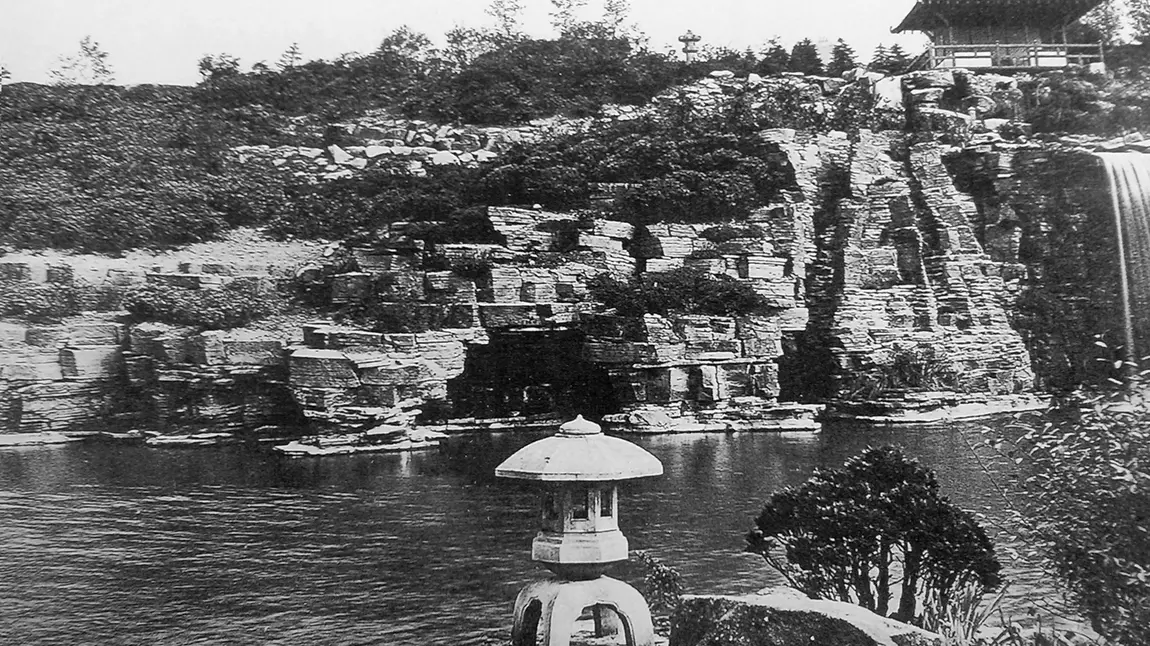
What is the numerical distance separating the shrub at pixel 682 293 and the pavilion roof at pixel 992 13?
2264 mm

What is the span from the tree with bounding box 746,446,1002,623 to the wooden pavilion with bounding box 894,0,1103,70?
3583 mm

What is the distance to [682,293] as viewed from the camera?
24.2 ft

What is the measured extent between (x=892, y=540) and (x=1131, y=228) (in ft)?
10.5

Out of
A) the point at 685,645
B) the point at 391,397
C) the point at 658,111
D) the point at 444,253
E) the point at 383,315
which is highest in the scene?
the point at 658,111

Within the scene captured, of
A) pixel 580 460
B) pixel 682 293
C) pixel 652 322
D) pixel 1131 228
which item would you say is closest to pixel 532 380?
pixel 652 322

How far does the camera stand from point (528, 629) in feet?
17.0

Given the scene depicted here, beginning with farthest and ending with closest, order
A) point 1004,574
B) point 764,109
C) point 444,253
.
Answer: point 764,109, point 444,253, point 1004,574

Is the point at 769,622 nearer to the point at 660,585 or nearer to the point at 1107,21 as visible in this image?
the point at 660,585

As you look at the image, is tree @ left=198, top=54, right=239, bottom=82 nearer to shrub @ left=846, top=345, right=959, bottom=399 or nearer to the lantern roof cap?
the lantern roof cap

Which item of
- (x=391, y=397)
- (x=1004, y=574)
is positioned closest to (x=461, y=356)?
(x=391, y=397)

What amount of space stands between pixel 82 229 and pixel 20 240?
0.39 m

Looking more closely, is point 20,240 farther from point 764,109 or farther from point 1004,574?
point 1004,574

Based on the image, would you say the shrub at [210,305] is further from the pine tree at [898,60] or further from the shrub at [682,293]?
the pine tree at [898,60]

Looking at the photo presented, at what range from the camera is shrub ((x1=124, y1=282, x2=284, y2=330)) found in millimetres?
6902
